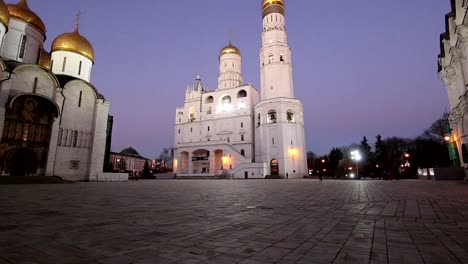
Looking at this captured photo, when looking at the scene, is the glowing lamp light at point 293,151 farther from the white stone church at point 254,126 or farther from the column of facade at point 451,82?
the column of facade at point 451,82

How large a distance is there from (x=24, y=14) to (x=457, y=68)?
47.1 metres

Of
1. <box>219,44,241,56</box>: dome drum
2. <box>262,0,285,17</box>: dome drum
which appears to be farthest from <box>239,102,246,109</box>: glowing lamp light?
<box>262,0,285,17</box>: dome drum

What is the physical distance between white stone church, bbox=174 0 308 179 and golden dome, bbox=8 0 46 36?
3315 cm

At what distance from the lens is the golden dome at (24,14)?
27547mm

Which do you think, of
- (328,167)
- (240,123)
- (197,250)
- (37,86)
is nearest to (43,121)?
(37,86)

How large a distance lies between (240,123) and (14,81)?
40421 millimetres

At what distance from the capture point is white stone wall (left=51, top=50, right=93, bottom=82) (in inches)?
1224

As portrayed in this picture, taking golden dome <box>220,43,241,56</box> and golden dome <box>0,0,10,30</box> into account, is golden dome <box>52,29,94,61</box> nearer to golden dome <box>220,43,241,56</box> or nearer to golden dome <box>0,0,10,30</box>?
golden dome <box>0,0,10,30</box>

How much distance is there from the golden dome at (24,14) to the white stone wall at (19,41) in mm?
440


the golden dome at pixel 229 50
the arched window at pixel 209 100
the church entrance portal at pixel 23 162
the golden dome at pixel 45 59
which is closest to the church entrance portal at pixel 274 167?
the arched window at pixel 209 100

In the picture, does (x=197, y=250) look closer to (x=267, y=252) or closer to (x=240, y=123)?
(x=267, y=252)

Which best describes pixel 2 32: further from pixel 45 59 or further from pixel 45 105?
pixel 45 105

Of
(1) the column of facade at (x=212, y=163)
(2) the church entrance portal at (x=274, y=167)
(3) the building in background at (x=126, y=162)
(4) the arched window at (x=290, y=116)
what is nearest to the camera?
(2) the church entrance portal at (x=274, y=167)

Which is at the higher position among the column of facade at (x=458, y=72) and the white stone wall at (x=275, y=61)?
the white stone wall at (x=275, y=61)
